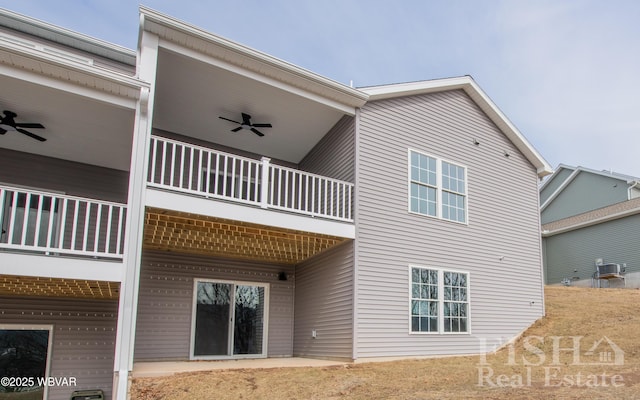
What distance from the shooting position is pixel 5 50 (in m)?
6.96

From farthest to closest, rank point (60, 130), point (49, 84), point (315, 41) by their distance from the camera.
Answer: point (315, 41)
point (60, 130)
point (49, 84)

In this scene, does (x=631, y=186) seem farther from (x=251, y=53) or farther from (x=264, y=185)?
(x=251, y=53)

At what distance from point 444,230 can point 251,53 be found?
20.2 ft

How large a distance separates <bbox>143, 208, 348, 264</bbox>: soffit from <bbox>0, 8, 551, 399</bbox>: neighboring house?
66 millimetres

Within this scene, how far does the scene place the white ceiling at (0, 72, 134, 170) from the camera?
8.30 meters

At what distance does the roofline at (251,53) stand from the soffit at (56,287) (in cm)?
448

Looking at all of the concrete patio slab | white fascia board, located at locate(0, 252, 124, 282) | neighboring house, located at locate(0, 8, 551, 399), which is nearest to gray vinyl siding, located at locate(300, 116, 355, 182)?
neighboring house, located at locate(0, 8, 551, 399)

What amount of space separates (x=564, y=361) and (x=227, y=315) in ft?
24.6

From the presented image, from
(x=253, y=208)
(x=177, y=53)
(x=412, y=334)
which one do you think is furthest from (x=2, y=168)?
(x=412, y=334)

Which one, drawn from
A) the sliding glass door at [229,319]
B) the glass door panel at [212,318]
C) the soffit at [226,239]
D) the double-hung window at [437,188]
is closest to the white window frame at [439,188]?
the double-hung window at [437,188]

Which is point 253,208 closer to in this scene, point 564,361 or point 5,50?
point 5,50

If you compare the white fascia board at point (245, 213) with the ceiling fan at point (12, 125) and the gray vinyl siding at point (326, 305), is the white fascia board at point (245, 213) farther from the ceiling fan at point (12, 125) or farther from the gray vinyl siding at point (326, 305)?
the ceiling fan at point (12, 125)

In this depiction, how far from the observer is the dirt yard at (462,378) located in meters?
7.43

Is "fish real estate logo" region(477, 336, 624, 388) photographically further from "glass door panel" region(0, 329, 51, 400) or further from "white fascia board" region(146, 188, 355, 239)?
"glass door panel" region(0, 329, 51, 400)
